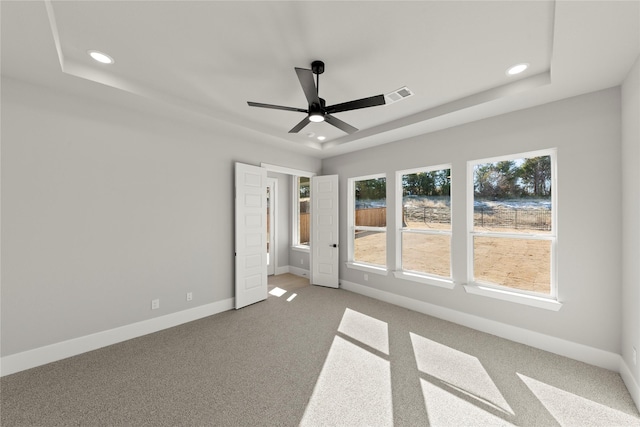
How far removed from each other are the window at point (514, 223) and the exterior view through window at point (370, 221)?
4.69 feet

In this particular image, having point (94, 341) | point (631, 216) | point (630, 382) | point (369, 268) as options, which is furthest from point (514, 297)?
point (94, 341)

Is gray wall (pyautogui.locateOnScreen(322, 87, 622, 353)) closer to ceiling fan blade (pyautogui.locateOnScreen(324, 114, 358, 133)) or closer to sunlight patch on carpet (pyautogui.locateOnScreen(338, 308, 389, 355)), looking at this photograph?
sunlight patch on carpet (pyautogui.locateOnScreen(338, 308, 389, 355))

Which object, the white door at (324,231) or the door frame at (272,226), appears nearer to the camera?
the white door at (324,231)

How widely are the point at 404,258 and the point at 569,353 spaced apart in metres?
2.09

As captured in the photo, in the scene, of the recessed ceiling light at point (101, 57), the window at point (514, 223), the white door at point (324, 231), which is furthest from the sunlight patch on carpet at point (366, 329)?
the recessed ceiling light at point (101, 57)

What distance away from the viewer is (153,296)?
125 inches

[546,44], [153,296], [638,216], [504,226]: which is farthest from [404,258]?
[153,296]

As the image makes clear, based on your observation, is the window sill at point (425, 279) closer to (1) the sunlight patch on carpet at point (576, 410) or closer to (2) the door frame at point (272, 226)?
(1) the sunlight patch on carpet at point (576, 410)

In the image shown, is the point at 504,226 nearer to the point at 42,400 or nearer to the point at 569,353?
the point at 569,353

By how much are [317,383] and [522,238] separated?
2877mm

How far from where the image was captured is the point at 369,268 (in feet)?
14.9

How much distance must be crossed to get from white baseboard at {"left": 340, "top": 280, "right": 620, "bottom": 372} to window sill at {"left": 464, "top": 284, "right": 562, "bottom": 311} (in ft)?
1.03

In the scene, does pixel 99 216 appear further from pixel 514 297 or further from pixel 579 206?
pixel 579 206

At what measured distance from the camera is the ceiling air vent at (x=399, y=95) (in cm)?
277
